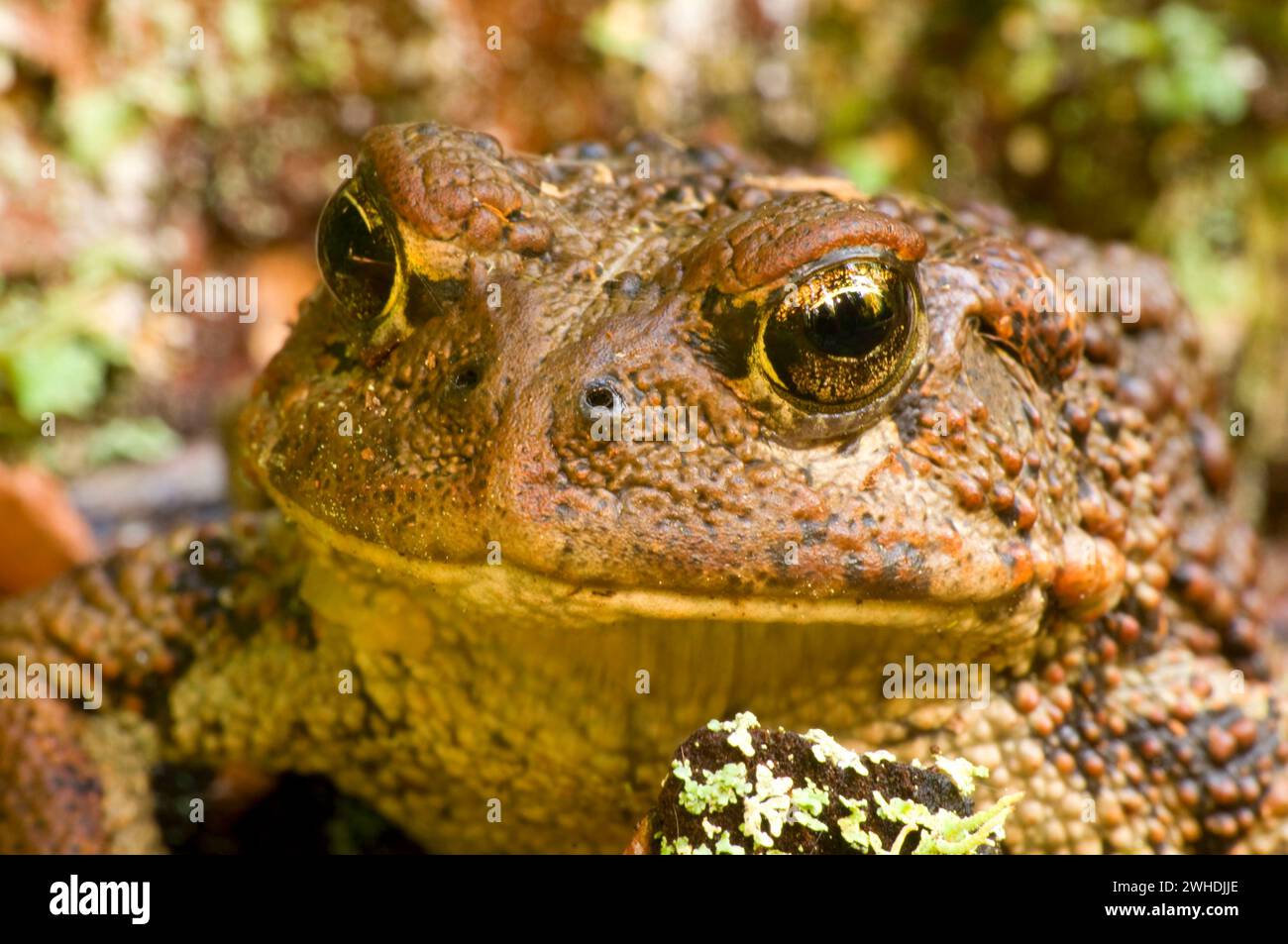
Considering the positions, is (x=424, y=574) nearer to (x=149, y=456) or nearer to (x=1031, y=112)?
(x=149, y=456)

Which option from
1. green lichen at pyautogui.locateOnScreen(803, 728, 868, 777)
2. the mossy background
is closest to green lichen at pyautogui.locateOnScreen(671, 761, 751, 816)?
green lichen at pyautogui.locateOnScreen(803, 728, 868, 777)

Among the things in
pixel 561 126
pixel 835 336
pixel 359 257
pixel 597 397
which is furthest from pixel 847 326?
pixel 561 126

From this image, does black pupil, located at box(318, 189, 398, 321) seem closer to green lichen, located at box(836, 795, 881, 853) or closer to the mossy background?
green lichen, located at box(836, 795, 881, 853)

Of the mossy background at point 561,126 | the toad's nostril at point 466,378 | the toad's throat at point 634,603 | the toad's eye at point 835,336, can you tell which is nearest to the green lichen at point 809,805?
the toad's throat at point 634,603

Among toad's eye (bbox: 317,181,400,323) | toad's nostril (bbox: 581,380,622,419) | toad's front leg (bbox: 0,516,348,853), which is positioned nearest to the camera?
toad's nostril (bbox: 581,380,622,419)

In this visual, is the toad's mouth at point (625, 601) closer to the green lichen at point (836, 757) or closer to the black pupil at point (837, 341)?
the green lichen at point (836, 757)

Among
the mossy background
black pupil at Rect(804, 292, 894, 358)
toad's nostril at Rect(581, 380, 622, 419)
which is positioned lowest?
toad's nostril at Rect(581, 380, 622, 419)

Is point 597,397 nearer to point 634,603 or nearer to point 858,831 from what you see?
→ point 634,603
